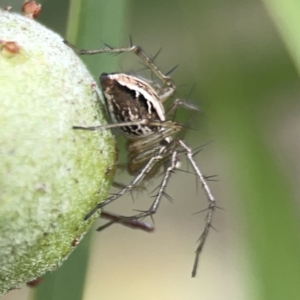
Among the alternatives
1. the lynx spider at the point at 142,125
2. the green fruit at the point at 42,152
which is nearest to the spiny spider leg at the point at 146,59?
the lynx spider at the point at 142,125

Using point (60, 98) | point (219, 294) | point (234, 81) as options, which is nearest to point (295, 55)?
point (60, 98)

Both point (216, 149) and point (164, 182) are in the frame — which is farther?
point (216, 149)

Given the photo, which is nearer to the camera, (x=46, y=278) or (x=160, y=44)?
(x=46, y=278)

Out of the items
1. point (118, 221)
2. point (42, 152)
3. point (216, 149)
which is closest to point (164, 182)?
point (118, 221)

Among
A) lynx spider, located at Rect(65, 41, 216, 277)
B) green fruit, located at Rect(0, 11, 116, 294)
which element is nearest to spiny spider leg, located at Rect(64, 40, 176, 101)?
lynx spider, located at Rect(65, 41, 216, 277)

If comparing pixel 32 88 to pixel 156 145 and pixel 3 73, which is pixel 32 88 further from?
pixel 156 145

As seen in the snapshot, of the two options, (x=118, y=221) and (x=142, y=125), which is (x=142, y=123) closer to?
(x=142, y=125)

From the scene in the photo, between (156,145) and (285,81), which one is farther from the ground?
(285,81)
